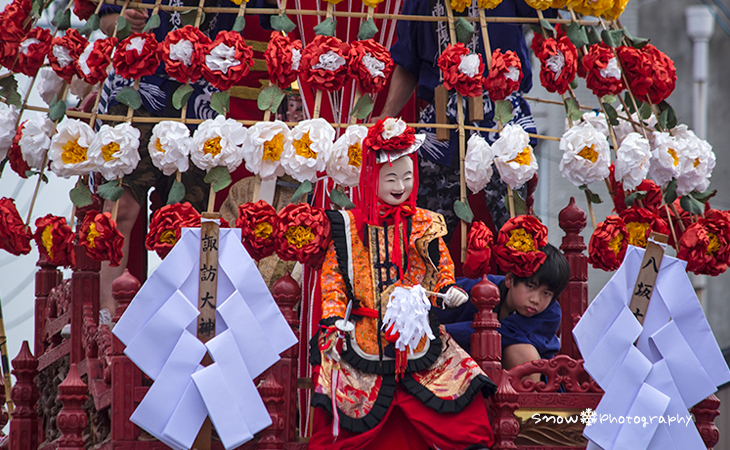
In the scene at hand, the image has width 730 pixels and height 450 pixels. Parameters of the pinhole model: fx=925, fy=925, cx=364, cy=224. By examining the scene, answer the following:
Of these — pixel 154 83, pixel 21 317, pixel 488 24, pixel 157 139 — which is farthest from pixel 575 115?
pixel 21 317

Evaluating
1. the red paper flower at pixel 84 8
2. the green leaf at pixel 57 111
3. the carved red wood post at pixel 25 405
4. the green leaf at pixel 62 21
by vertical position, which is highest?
the red paper flower at pixel 84 8

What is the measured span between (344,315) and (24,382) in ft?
6.93

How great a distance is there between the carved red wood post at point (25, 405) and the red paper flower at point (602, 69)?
3.56 m

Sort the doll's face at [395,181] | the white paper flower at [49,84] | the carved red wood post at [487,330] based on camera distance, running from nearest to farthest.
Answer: the carved red wood post at [487,330] < the doll's face at [395,181] < the white paper flower at [49,84]

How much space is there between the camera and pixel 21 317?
26.7 ft

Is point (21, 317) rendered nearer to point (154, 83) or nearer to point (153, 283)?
point (154, 83)

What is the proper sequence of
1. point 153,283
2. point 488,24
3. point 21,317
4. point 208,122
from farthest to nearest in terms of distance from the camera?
point 21,317, point 488,24, point 208,122, point 153,283

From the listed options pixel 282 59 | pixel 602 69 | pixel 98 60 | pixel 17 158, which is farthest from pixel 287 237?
pixel 602 69

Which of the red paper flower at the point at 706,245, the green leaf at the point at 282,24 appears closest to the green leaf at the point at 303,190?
the green leaf at the point at 282,24

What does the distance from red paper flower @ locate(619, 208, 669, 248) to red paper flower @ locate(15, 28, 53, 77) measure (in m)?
3.37

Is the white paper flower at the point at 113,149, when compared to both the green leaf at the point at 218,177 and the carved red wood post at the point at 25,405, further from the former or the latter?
the carved red wood post at the point at 25,405

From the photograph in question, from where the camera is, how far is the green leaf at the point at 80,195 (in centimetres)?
484

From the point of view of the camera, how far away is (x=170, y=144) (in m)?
4.66

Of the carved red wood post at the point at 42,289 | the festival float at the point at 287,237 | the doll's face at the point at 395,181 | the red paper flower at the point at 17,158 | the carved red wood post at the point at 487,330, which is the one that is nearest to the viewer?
the festival float at the point at 287,237
